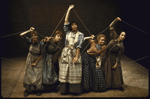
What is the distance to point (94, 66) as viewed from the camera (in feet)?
12.5

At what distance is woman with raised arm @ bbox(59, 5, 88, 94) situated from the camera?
364 cm

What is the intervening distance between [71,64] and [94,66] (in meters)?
0.50

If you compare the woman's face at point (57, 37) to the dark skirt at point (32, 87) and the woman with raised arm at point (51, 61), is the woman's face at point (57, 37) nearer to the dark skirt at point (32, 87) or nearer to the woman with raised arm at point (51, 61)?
the woman with raised arm at point (51, 61)

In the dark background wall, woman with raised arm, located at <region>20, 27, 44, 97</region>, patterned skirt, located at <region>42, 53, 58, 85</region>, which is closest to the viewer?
woman with raised arm, located at <region>20, 27, 44, 97</region>

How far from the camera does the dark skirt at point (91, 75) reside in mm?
3789

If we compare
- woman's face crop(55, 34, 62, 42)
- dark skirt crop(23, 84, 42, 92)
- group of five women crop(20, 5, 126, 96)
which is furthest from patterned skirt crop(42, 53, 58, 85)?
woman's face crop(55, 34, 62, 42)

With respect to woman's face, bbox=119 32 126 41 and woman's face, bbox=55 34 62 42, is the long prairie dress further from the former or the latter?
woman's face, bbox=119 32 126 41

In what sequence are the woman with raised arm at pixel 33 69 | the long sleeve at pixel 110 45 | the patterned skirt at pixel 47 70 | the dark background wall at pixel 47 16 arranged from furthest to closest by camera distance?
the dark background wall at pixel 47 16
the long sleeve at pixel 110 45
the patterned skirt at pixel 47 70
the woman with raised arm at pixel 33 69

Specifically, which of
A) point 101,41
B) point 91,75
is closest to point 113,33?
point 101,41

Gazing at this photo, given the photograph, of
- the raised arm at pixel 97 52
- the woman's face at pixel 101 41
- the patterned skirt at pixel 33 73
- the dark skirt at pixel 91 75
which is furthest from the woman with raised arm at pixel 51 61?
the woman's face at pixel 101 41

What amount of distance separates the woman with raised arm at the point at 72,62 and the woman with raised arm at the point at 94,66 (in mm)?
162

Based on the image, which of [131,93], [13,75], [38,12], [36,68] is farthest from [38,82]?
[38,12]

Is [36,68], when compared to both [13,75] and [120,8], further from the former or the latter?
[120,8]

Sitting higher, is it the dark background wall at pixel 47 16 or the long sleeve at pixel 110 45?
the dark background wall at pixel 47 16
